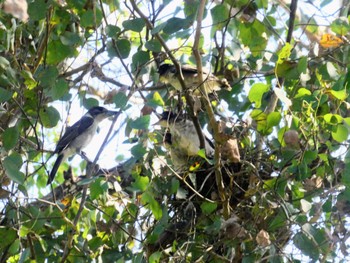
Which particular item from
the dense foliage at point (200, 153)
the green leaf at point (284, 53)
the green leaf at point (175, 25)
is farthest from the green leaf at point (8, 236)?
the green leaf at point (284, 53)

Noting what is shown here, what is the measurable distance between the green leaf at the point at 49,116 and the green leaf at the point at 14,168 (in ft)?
1.49

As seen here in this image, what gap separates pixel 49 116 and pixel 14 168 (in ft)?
1.85

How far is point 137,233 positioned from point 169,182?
474 mm

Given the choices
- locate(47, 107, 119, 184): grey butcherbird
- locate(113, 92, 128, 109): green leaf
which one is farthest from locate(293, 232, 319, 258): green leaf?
locate(47, 107, 119, 184): grey butcherbird

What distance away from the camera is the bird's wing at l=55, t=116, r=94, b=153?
19.5ft

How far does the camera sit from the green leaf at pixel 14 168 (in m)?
3.70

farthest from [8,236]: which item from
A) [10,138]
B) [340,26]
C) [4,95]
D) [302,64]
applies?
[340,26]

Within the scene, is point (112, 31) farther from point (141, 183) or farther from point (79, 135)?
point (79, 135)

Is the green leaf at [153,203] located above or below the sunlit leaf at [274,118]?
below

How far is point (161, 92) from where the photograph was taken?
189 inches

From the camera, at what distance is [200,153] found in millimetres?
3818

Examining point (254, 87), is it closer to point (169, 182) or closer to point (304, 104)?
point (304, 104)

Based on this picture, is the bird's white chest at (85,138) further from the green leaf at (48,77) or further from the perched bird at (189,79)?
the green leaf at (48,77)

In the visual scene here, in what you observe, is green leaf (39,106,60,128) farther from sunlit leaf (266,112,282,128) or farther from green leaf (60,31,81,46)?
sunlit leaf (266,112,282,128)
